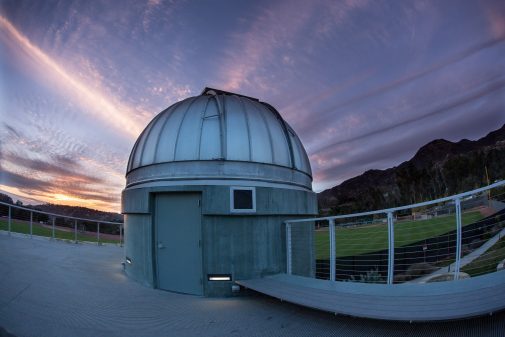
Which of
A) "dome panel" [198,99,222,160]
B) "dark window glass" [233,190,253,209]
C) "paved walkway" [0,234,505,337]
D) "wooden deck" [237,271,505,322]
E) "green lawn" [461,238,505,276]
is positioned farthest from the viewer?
"green lawn" [461,238,505,276]

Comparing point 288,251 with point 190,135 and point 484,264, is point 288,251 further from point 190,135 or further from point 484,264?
point 484,264

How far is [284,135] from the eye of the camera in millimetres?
6770

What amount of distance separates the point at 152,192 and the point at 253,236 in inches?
87.8

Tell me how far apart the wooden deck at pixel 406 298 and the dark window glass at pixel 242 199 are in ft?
4.80

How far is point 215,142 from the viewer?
19.0 ft

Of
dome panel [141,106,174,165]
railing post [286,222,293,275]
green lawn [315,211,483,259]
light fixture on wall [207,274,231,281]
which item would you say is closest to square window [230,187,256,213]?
railing post [286,222,293,275]

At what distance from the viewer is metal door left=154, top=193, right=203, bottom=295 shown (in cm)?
547

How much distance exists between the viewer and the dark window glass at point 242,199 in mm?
5418

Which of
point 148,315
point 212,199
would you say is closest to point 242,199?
point 212,199

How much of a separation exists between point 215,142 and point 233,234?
72.4 inches

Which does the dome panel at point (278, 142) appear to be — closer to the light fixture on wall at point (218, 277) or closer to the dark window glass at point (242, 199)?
the dark window glass at point (242, 199)

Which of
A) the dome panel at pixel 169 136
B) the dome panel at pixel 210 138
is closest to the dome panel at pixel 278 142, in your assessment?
the dome panel at pixel 210 138

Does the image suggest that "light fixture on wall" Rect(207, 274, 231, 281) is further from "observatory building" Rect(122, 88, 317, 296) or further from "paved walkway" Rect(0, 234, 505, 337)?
"paved walkway" Rect(0, 234, 505, 337)

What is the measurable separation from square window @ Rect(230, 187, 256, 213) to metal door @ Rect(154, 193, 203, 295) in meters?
0.67
